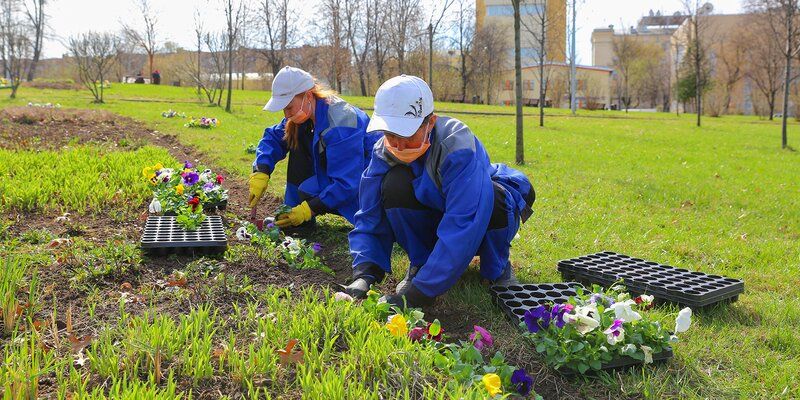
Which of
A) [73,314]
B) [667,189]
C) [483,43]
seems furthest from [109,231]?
[483,43]

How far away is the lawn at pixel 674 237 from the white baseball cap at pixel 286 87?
1093mm

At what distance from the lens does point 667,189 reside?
24.3 ft

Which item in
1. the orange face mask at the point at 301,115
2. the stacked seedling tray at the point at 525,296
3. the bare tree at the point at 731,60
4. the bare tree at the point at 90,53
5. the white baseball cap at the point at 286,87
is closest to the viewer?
the stacked seedling tray at the point at 525,296

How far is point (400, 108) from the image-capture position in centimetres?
277

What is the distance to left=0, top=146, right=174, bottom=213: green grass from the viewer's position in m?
4.70

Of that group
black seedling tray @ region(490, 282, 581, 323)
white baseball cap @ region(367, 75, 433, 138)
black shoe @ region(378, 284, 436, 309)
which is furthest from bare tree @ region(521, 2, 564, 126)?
Result: black shoe @ region(378, 284, 436, 309)

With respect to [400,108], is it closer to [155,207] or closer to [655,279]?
[655,279]

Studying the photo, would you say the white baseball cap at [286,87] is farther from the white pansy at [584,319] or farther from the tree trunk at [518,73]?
the tree trunk at [518,73]

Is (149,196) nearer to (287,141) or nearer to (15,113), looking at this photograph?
(287,141)

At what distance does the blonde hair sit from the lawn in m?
0.75

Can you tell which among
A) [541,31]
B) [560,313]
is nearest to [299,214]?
[560,313]

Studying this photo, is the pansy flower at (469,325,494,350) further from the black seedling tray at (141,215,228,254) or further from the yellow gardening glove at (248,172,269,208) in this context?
the yellow gardening glove at (248,172,269,208)

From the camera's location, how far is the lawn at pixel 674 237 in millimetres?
2471

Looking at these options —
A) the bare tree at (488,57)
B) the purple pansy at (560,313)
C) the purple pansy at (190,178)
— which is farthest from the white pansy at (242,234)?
the bare tree at (488,57)
